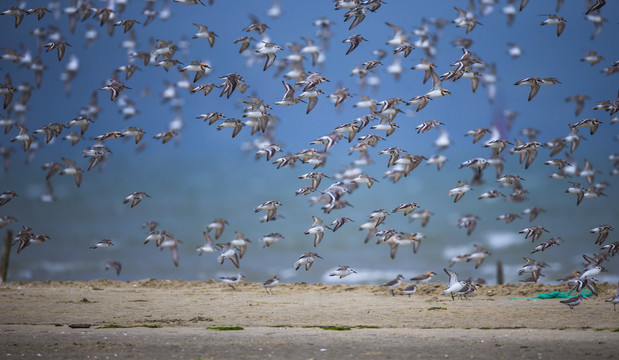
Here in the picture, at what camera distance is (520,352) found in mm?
11812

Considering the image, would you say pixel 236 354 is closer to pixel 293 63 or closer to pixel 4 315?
pixel 4 315

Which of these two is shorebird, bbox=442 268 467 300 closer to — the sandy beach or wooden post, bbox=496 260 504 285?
the sandy beach

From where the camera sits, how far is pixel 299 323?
53.0 ft

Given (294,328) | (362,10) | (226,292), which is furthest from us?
(226,292)

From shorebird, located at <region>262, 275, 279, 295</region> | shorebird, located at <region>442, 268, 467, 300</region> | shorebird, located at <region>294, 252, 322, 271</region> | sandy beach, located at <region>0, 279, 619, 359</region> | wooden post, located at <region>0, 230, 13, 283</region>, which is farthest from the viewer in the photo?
wooden post, located at <region>0, 230, 13, 283</region>

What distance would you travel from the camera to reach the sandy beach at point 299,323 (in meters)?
12.0

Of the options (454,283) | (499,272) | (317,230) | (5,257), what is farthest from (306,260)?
(5,257)

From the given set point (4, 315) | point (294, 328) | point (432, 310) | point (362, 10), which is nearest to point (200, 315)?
point (294, 328)

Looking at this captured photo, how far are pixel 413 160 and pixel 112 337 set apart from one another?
39.9 ft

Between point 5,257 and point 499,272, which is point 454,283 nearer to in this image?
point 499,272

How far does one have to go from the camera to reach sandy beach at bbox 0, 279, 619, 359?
12.0 metres

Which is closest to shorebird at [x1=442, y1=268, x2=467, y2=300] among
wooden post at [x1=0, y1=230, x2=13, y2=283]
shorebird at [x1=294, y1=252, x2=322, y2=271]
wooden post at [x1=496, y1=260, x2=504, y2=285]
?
shorebird at [x1=294, y1=252, x2=322, y2=271]

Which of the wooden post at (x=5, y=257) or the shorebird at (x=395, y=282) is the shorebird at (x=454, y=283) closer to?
the shorebird at (x=395, y=282)

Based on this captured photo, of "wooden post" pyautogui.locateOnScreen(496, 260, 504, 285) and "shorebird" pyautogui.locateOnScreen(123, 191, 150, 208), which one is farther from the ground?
"shorebird" pyautogui.locateOnScreen(123, 191, 150, 208)
